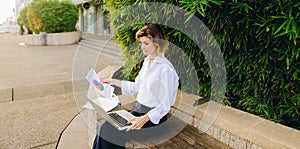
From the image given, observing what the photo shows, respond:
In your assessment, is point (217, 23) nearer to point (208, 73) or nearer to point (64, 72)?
point (208, 73)

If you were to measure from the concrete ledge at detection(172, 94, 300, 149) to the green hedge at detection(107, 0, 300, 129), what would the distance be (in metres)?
0.21

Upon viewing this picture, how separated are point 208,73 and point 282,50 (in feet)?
2.17

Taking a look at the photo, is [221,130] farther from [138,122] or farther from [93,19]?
[93,19]

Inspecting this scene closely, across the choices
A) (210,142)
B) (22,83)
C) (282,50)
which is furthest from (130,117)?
(22,83)

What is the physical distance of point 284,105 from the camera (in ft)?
5.69

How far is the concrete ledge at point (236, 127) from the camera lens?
55.9 inches

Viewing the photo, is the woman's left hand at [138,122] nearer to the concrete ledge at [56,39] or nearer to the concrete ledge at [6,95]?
the concrete ledge at [6,95]

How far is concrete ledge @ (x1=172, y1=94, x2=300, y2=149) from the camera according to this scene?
1419 millimetres

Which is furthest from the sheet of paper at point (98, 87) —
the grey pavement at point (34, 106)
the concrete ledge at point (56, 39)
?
the concrete ledge at point (56, 39)

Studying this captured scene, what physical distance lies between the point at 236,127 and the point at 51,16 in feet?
39.5

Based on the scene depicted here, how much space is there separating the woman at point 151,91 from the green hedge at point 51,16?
38.0 feet

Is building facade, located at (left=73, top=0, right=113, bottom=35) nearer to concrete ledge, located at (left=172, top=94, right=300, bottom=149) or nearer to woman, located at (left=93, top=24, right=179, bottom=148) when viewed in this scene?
concrete ledge, located at (left=172, top=94, right=300, bottom=149)

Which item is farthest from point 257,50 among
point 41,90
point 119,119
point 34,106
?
point 41,90

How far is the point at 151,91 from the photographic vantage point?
1.54 m
